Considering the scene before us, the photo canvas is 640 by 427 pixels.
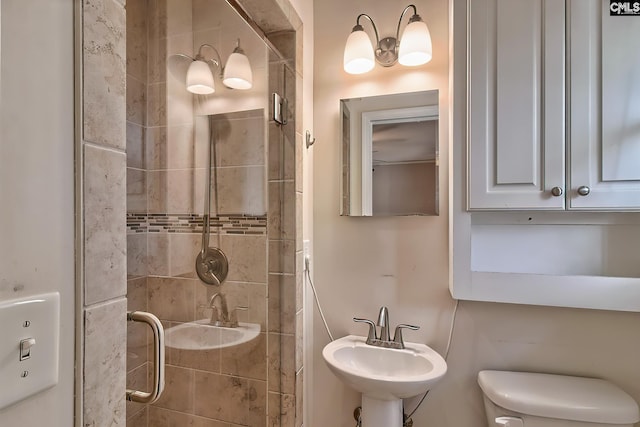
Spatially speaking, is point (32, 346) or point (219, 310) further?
point (219, 310)

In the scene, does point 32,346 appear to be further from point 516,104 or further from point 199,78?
point 516,104

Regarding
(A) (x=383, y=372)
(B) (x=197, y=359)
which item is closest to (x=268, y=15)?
(B) (x=197, y=359)

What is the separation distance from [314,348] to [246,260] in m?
0.58

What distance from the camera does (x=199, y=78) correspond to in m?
1.27

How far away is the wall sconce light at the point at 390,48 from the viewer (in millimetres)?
1343

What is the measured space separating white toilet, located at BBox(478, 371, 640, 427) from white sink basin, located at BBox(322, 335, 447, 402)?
22 centimetres

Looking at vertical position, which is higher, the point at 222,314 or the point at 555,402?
the point at 222,314

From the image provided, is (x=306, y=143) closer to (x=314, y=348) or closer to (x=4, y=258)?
(x=314, y=348)

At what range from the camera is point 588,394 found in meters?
1.13

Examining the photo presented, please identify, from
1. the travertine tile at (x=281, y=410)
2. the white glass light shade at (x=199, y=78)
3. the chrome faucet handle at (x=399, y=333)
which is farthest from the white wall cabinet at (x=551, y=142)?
the white glass light shade at (x=199, y=78)

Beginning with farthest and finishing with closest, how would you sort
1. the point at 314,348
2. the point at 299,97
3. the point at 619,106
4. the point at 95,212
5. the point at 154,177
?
the point at 314,348, the point at 299,97, the point at 154,177, the point at 619,106, the point at 95,212

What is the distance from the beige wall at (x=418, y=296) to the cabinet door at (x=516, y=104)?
8.5 inches

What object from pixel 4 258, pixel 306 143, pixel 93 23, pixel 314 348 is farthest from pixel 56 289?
pixel 314 348

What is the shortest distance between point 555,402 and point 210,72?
5.64 ft
